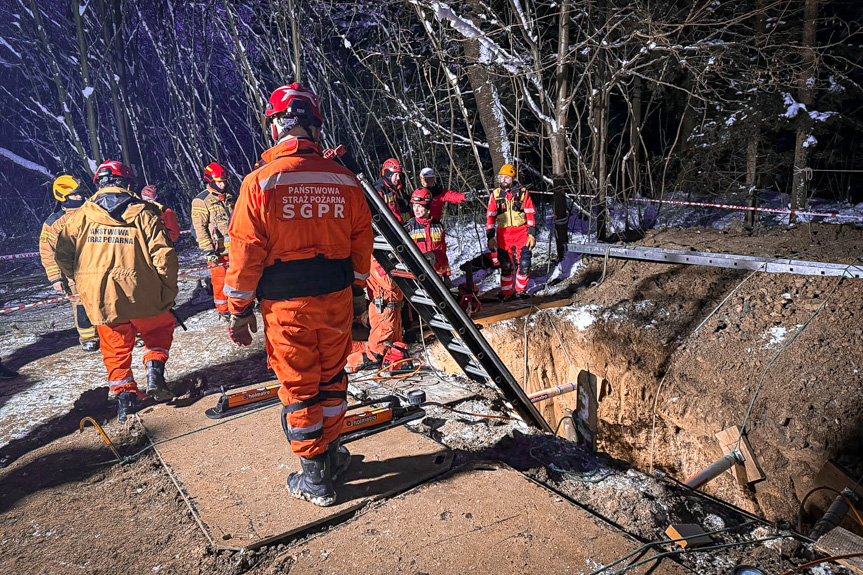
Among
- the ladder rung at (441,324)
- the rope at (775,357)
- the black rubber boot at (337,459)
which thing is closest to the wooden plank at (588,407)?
the rope at (775,357)

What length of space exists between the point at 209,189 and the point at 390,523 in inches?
249

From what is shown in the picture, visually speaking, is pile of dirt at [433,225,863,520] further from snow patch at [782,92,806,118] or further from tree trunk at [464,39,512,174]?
snow patch at [782,92,806,118]

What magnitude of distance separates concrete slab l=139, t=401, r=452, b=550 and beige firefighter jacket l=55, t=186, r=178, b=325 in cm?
111

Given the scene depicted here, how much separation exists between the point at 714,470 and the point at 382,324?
357cm

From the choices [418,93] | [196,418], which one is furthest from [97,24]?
[196,418]

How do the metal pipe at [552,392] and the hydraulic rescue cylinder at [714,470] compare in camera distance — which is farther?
the metal pipe at [552,392]

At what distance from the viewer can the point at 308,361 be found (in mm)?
2799

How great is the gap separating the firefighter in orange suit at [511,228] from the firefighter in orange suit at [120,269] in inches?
191

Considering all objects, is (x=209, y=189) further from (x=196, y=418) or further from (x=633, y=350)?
(x=633, y=350)

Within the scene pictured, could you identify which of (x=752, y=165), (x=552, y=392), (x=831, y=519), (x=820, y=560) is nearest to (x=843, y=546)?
(x=820, y=560)

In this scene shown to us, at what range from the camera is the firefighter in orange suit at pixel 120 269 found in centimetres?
438

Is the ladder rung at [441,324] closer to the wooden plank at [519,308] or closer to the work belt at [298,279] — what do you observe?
the work belt at [298,279]

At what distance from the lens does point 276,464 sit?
3.36 m

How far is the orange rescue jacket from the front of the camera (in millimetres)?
2654
